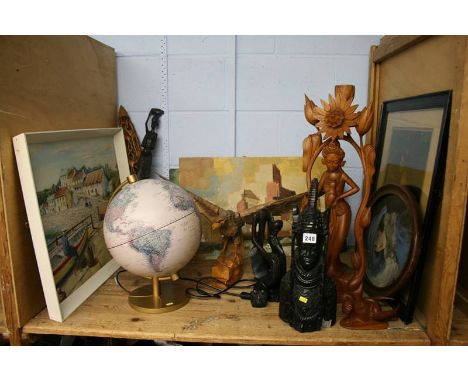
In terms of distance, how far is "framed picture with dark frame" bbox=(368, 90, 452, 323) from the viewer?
3.61 feet

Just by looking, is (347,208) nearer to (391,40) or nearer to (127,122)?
(391,40)

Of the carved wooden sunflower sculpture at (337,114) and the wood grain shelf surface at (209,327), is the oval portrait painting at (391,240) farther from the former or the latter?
the carved wooden sunflower sculpture at (337,114)

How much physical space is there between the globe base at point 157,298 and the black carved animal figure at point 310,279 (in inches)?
14.0

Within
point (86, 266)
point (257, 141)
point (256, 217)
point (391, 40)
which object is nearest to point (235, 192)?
point (257, 141)

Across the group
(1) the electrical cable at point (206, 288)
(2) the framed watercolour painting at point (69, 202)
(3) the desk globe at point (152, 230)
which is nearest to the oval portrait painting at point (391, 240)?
(1) the electrical cable at point (206, 288)

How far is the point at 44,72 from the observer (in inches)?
47.4

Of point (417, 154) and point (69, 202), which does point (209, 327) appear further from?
point (417, 154)

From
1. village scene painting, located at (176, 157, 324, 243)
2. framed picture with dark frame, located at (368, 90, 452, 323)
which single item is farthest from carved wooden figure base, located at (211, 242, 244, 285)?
framed picture with dark frame, located at (368, 90, 452, 323)

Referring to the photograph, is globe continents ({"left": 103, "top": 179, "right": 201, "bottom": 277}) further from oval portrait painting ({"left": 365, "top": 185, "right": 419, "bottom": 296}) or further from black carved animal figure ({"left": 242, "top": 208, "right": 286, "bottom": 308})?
oval portrait painting ({"left": 365, "top": 185, "right": 419, "bottom": 296})

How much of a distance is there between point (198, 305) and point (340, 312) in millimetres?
424

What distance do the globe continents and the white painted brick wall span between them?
0.57 m

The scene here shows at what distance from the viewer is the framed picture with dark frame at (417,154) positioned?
1101 millimetres

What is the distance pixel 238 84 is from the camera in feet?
5.41

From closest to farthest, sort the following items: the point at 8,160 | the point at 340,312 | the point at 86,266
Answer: the point at 8,160 → the point at 340,312 → the point at 86,266
